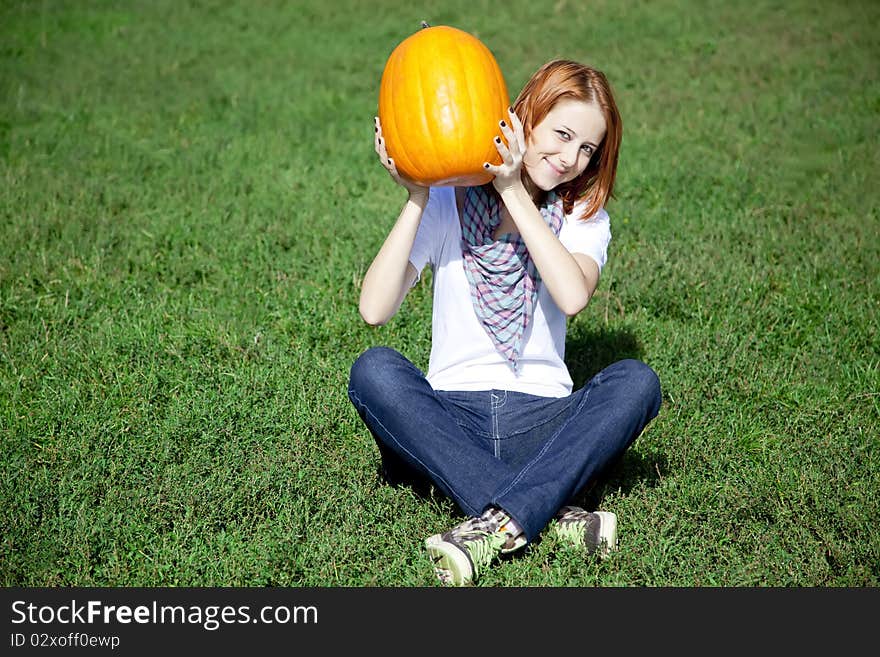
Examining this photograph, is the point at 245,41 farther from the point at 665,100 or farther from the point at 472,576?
the point at 472,576

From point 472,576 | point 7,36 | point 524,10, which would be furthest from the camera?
point 524,10

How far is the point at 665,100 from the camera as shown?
348 inches

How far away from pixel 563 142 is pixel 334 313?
6.87 feet

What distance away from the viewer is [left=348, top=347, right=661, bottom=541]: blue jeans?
3490 millimetres

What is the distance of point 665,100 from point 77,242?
16.8 feet

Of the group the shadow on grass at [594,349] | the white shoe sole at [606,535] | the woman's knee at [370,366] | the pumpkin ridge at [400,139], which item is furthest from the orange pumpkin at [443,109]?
the shadow on grass at [594,349]

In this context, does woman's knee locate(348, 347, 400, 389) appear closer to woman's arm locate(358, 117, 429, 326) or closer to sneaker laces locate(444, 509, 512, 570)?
woman's arm locate(358, 117, 429, 326)

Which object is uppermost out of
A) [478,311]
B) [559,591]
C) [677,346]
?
[478,311]

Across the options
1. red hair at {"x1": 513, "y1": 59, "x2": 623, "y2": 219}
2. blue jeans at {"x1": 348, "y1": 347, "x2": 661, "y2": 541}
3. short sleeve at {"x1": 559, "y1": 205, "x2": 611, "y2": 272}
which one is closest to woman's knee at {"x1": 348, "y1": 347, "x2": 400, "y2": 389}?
blue jeans at {"x1": 348, "y1": 347, "x2": 661, "y2": 541}

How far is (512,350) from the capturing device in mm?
3783

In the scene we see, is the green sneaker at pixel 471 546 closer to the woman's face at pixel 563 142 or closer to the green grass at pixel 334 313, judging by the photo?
the green grass at pixel 334 313

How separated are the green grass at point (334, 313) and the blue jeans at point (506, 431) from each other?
0.85 ft

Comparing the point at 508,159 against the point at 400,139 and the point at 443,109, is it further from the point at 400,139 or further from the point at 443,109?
the point at 400,139

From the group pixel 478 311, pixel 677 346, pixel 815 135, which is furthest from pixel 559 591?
pixel 815 135
